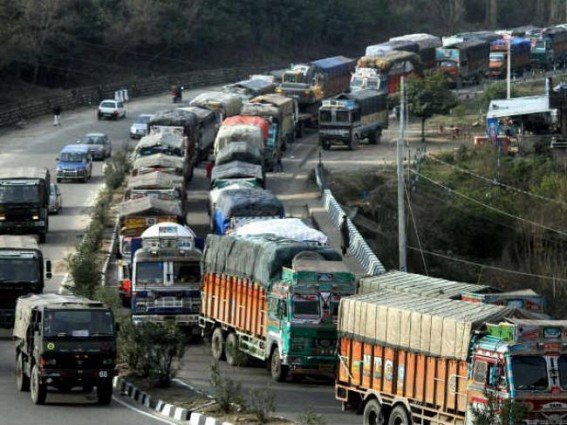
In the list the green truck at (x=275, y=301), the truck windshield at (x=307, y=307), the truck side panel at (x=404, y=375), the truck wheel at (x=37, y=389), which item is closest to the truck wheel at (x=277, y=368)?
the green truck at (x=275, y=301)

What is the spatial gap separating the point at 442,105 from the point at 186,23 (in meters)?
35.0

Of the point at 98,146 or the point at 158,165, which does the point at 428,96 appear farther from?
the point at 158,165

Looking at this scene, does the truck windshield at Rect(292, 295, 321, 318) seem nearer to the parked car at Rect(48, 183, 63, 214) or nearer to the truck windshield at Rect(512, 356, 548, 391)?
the truck windshield at Rect(512, 356, 548, 391)

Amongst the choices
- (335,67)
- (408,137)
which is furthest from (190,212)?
(335,67)

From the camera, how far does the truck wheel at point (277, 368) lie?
31312 millimetres

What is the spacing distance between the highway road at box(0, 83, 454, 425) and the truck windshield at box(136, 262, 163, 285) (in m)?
1.81

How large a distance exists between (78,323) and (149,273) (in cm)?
898

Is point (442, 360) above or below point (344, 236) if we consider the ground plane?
above

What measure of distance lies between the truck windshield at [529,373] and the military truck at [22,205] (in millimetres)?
29334

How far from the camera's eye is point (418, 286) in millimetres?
29172

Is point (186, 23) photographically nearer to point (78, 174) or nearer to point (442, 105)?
point (442, 105)

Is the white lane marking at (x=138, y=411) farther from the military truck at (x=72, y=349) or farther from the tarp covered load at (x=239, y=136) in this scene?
the tarp covered load at (x=239, y=136)

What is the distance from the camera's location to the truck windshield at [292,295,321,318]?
30703 millimetres

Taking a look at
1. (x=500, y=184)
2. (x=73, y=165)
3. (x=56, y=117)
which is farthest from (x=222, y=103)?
(x=500, y=184)
